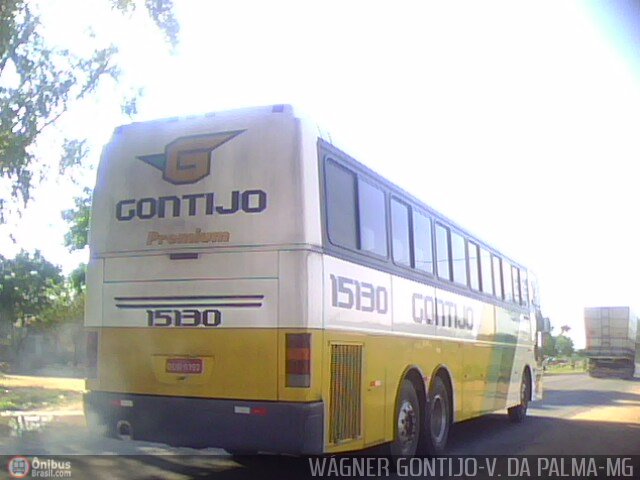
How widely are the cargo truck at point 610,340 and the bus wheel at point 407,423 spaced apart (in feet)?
127

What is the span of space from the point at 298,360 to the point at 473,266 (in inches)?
253

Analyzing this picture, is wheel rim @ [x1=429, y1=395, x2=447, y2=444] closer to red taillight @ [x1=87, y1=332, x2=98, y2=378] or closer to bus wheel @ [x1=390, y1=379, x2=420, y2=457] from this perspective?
bus wheel @ [x1=390, y1=379, x2=420, y2=457]

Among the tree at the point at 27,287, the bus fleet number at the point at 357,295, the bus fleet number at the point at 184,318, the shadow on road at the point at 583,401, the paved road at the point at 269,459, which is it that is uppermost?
the tree at the point at 27,287

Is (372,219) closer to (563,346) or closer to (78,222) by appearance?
(78,222)

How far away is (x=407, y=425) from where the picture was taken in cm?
893

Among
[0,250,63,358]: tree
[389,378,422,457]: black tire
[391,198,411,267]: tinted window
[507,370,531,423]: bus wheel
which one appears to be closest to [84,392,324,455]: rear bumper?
[389,378,422,457]: black tire

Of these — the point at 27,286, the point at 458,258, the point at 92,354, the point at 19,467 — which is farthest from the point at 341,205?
the point at 27,286

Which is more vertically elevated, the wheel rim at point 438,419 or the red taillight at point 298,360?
the red taillight at point 298,360

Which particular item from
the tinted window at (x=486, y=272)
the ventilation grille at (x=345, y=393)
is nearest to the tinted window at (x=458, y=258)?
the tinted window at (x=486, y=272)

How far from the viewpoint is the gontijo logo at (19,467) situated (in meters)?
8.09

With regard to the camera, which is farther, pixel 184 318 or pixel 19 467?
pixel 19 467

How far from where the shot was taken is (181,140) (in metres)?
7.82

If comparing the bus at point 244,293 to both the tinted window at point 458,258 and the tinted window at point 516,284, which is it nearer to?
the tinted window at point 458,258

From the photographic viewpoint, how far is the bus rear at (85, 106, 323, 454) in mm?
6879
